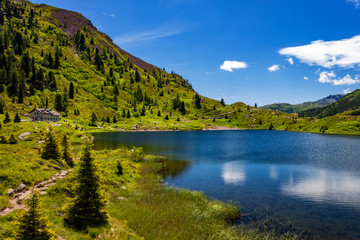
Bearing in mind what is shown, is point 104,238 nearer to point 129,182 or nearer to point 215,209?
point 215,209

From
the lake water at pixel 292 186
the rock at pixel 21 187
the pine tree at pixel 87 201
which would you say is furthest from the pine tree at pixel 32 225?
the lake water at pixel 292 186

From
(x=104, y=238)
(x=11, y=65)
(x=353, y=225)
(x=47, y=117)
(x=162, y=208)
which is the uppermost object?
(x=11, y=65)

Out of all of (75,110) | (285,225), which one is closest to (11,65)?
(75,110)

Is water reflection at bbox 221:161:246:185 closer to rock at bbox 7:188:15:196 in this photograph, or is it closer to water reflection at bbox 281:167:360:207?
water reflection at bbox 281:167:360:207

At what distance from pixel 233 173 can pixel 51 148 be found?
132 feet

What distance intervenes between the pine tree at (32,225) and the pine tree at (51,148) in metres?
29.9

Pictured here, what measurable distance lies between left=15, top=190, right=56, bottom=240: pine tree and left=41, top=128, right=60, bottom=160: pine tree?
2992 cm

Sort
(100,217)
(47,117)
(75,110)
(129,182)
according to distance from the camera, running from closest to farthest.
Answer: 1. (100,217)
2. (129,182)
3. (47,117)
4. (75,110)

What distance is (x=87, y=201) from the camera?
19203 mm

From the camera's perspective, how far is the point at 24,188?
82.6 feet

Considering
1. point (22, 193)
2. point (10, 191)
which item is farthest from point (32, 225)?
point (22, 193)

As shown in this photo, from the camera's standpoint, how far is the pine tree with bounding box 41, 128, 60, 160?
38.0 m

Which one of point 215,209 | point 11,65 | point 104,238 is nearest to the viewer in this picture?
point 104,238

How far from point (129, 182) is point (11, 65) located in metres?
198
